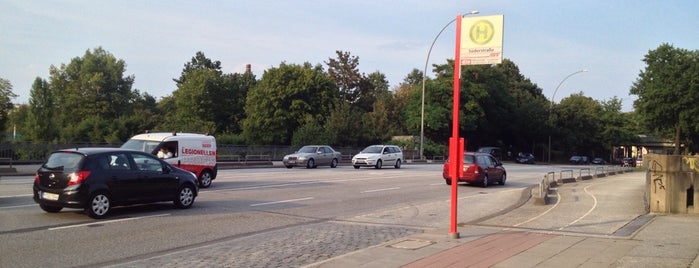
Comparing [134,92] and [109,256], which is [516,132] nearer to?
[134,92]

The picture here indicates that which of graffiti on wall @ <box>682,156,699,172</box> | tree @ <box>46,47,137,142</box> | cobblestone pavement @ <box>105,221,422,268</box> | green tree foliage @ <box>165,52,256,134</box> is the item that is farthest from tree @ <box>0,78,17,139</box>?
graffiti on wall @ <box>682,156,699,172</box>

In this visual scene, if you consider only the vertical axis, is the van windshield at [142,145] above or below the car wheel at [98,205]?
above

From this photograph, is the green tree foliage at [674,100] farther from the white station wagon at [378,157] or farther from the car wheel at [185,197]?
the car wheel at [185,197]

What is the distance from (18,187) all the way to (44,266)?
486 inches

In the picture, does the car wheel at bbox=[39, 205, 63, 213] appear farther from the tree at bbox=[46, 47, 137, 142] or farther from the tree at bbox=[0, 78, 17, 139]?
the tree at bbox=[46, 47, 137, 142]

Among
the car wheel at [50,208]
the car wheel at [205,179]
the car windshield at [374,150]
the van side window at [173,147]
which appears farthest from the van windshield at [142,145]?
the car windshield at [374,150]

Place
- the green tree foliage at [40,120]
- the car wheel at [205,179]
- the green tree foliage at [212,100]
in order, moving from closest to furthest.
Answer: the car wheel at [205,179] < the green tree foliage at [40,120] < the green tree foliage at [212,100]

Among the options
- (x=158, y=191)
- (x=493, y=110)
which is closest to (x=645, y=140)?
(x=493, y=110)

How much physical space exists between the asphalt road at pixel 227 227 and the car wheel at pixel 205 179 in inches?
38.6

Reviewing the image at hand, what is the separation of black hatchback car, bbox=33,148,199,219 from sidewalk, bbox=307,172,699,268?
6.14 meters

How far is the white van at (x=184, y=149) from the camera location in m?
18.6

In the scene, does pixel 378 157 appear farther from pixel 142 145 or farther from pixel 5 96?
pixel 5 96

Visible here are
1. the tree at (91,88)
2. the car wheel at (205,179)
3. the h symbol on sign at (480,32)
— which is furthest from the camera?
the tree at (91,88)

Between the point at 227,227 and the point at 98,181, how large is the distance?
2.87m
